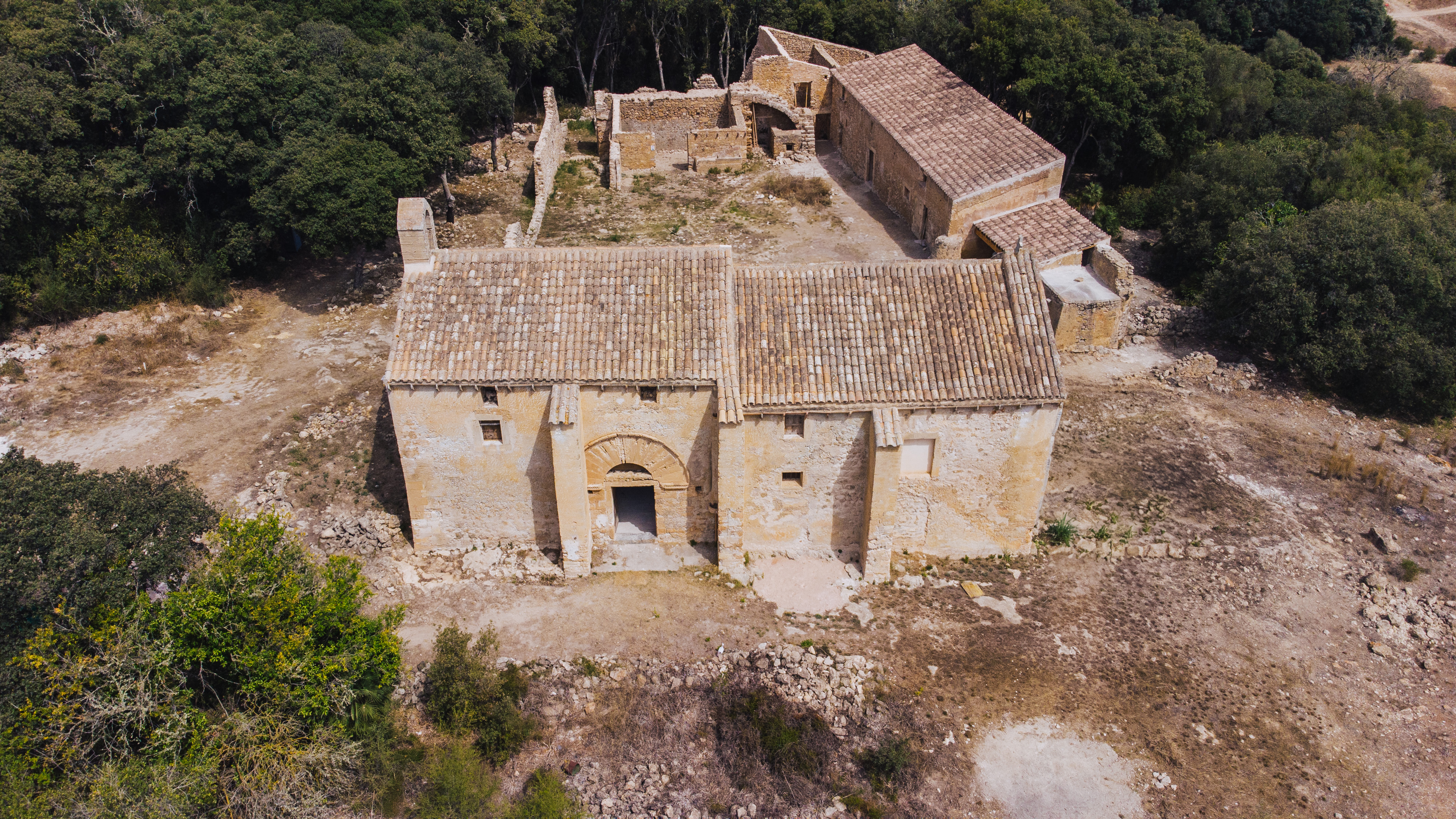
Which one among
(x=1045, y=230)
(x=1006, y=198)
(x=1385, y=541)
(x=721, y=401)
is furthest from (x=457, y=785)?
(x=1006, y=198)

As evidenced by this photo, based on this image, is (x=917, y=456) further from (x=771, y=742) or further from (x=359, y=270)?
(x=359, y=270)

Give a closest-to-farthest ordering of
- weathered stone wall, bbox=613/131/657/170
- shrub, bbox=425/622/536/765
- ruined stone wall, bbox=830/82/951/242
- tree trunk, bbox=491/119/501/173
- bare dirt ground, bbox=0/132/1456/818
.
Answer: bare dirt ground, bbox=0/132/1456/818 < shrub, bbox=425/622/536/765 < ruined stone wall, bbox=830/82/951/242 < weathered stone wall, bbox=613/131/657/170 < tree trunk, bbox=491/119/501/173

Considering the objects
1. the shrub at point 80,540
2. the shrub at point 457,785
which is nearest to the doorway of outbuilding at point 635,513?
the shrub at point 457,785

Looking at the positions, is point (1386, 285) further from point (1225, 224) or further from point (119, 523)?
point (119, 523)

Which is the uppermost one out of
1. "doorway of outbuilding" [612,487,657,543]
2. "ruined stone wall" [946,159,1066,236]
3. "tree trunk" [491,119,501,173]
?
"ruined stone wall" [946,159,1066,236]

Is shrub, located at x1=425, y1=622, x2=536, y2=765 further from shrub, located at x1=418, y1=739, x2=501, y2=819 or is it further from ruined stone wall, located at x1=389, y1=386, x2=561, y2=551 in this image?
ruined stone wall, located at x1=389, y1=386, x2=561, y2=551

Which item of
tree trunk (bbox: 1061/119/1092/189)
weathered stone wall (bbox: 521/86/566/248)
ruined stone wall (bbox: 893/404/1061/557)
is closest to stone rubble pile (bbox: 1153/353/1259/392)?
ruined stone wall (bbox: 893/404/1061/557)
